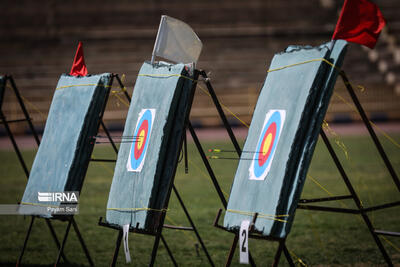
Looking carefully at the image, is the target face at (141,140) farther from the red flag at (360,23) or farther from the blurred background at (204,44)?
the blurred background at (204,44)

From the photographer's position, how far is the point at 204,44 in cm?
2452

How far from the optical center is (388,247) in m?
5.53

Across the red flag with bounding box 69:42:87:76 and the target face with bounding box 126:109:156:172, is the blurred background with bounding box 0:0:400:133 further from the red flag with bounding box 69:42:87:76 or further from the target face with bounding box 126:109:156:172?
the target face with bounding box 126:109:156:172

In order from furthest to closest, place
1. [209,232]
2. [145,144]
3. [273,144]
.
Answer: [209,232] → [145,144] → [273,144]

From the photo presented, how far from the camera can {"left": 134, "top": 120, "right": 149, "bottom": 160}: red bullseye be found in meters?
3.92

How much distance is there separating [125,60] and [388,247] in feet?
60.6

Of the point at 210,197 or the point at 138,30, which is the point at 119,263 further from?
the point at 138,30

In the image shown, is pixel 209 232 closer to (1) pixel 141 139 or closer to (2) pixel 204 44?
(1) pixel 141 139

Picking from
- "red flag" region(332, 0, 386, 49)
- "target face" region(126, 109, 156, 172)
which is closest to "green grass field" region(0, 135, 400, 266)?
"target face" region(126, 109, 156, 172)

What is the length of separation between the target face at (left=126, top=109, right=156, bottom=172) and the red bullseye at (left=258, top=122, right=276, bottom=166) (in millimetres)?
824

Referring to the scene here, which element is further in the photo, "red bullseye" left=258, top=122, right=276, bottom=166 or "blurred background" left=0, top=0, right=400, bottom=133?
"blurred background" left=0, top=0, right=400, bottom=133

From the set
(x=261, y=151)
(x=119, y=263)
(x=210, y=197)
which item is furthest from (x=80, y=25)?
(x=261, y=151)

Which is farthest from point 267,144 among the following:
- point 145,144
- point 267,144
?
point 145,144

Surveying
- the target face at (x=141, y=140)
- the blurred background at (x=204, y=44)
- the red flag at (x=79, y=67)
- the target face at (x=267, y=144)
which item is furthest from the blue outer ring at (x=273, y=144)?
the blurred background at (x=204, y=44)
